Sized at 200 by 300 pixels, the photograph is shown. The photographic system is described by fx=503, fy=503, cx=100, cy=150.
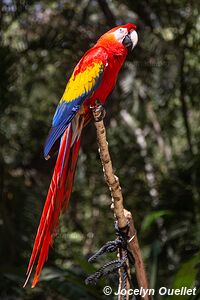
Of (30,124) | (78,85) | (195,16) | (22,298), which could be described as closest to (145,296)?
(78,85)

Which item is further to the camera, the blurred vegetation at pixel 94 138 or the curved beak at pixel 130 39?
the blurred vegetation at pixel 94 138

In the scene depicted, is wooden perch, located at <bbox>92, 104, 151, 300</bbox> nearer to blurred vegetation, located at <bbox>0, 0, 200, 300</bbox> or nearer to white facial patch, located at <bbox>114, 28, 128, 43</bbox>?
white facial patch, located at <bbox>114, 28, 128, 43</bbox>

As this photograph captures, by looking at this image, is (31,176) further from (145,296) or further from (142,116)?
(145,296)

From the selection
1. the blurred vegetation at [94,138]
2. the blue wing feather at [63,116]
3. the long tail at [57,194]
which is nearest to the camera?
the long tail at [57,194]

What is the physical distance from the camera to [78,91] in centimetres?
125

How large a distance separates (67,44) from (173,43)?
20.4 inches

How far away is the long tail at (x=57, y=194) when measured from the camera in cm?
106

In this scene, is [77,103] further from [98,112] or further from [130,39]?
[130,39]

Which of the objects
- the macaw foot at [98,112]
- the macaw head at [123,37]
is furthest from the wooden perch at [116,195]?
the macaw head at [123,37]

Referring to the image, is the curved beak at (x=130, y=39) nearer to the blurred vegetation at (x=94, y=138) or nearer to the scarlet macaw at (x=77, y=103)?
the scarlet macaw at (x=77, y=103)

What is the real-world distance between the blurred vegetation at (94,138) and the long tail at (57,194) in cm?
83

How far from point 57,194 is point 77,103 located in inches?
9.7

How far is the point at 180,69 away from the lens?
8.05 ft

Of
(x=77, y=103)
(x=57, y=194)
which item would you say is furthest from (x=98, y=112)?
(x=57, y=194)
